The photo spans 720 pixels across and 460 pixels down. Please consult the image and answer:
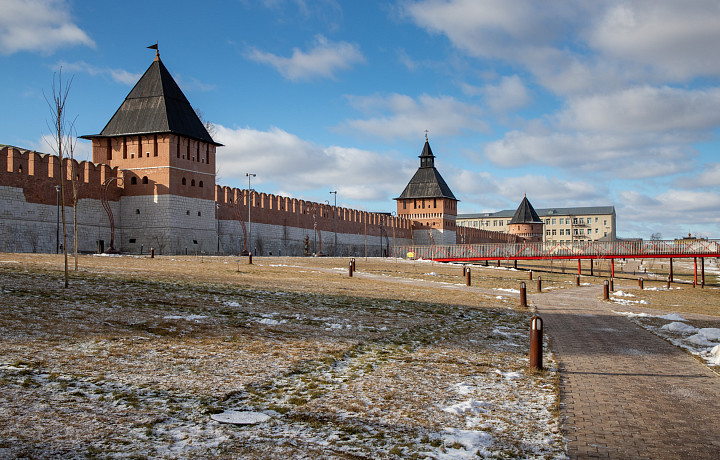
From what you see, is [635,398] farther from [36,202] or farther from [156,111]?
[156,111]

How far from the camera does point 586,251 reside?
44625 mm

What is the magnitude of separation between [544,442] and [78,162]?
120 ft

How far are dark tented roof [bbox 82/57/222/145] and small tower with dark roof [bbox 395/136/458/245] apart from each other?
4179 cm

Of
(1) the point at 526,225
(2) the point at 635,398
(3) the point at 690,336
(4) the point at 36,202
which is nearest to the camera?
(2) the point at 635,398

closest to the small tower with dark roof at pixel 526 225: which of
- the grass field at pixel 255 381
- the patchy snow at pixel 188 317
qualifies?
the grass field at pixel 255 381

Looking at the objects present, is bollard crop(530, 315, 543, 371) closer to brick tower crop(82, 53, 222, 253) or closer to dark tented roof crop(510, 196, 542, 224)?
brick tower crop(82, 53, 222, 253)

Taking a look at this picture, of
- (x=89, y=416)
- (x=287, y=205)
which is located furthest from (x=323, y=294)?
(x=287, y=205)

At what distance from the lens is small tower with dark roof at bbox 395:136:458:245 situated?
78.7 metres

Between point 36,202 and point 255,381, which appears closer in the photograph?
point 255,381

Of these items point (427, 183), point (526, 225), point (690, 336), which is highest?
point (427, 183)

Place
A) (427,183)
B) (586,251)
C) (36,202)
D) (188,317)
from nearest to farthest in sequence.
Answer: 1. (188,317)
2. (36,202)
3. (586,251)
4. (427,183)

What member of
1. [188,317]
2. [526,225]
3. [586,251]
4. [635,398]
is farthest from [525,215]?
[635,398]

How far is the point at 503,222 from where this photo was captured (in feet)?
470

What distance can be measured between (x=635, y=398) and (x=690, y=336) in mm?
5363
